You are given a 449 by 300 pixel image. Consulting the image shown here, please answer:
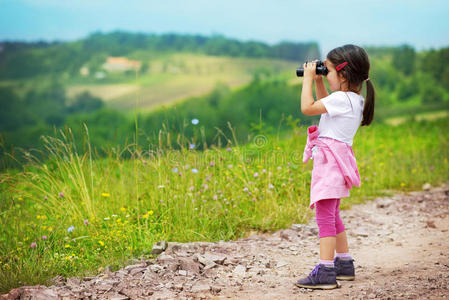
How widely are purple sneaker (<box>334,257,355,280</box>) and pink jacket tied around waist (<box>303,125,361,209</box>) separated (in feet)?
1.84

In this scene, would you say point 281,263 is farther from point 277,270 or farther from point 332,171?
point 332,171

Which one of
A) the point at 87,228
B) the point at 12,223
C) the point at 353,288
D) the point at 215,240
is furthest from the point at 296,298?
the point at 12,223

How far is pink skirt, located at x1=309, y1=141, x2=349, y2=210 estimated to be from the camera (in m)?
3.32

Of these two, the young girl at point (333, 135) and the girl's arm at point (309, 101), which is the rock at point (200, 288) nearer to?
the young girl at point (333, 135)

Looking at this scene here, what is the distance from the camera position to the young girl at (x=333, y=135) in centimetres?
330

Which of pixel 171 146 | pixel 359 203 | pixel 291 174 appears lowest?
pixel 359 203

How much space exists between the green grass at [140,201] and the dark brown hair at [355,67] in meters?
1.83

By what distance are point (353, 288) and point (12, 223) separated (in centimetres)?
334

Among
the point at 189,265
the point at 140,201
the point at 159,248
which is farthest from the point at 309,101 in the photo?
the point at 140,201

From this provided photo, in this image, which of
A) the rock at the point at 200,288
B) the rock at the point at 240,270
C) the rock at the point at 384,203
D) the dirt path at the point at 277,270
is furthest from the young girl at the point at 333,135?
the rock at the point at 384,203

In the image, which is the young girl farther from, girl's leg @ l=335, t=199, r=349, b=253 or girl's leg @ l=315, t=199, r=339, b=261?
girl's leg @ l=335, t=199, r=349, b=253

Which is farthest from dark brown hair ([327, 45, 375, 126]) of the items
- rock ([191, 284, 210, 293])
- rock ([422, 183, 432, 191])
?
rock ([422, 183, 432, 191])

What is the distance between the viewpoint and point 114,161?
205 inches

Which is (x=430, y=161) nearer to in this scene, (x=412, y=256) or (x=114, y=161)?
(x=412, y=256)
